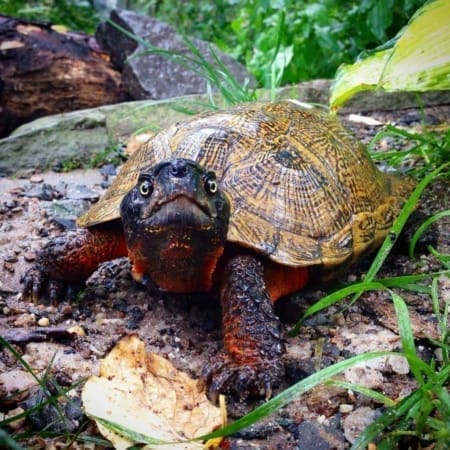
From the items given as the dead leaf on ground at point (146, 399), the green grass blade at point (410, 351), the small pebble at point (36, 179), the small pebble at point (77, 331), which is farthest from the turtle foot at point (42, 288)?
the small pebble at point (36, 179)

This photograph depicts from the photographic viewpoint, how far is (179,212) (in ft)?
5.57

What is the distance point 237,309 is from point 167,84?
12.2ft

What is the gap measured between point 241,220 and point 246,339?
42 cm

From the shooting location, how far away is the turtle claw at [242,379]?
5.41ft

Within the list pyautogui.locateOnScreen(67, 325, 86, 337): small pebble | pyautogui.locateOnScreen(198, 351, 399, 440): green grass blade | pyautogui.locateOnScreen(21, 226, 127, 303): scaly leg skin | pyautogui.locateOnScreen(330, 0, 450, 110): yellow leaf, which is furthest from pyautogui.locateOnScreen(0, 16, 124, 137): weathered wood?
pyautogui.locateOnScreen(198, 351, 399, 440): green grass blade

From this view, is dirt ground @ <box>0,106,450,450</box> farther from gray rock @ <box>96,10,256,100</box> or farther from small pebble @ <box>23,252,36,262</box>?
gray rock @ <box>96,10,256,100</box>

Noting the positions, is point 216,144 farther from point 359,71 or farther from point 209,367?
point 209,367

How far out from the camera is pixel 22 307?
2158 millimetres

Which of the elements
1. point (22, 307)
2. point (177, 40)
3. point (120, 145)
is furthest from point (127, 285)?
point (177, 40)

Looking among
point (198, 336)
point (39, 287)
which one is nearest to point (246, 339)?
point (198, 336)

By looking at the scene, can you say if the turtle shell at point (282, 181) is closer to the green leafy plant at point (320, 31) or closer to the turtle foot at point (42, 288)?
the turtle foot at point (42, 288)

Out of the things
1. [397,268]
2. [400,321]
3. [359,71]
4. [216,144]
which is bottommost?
[397,268]

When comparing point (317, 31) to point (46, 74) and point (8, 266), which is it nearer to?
point (46, 74)

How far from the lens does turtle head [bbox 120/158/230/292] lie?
1.71 metres
